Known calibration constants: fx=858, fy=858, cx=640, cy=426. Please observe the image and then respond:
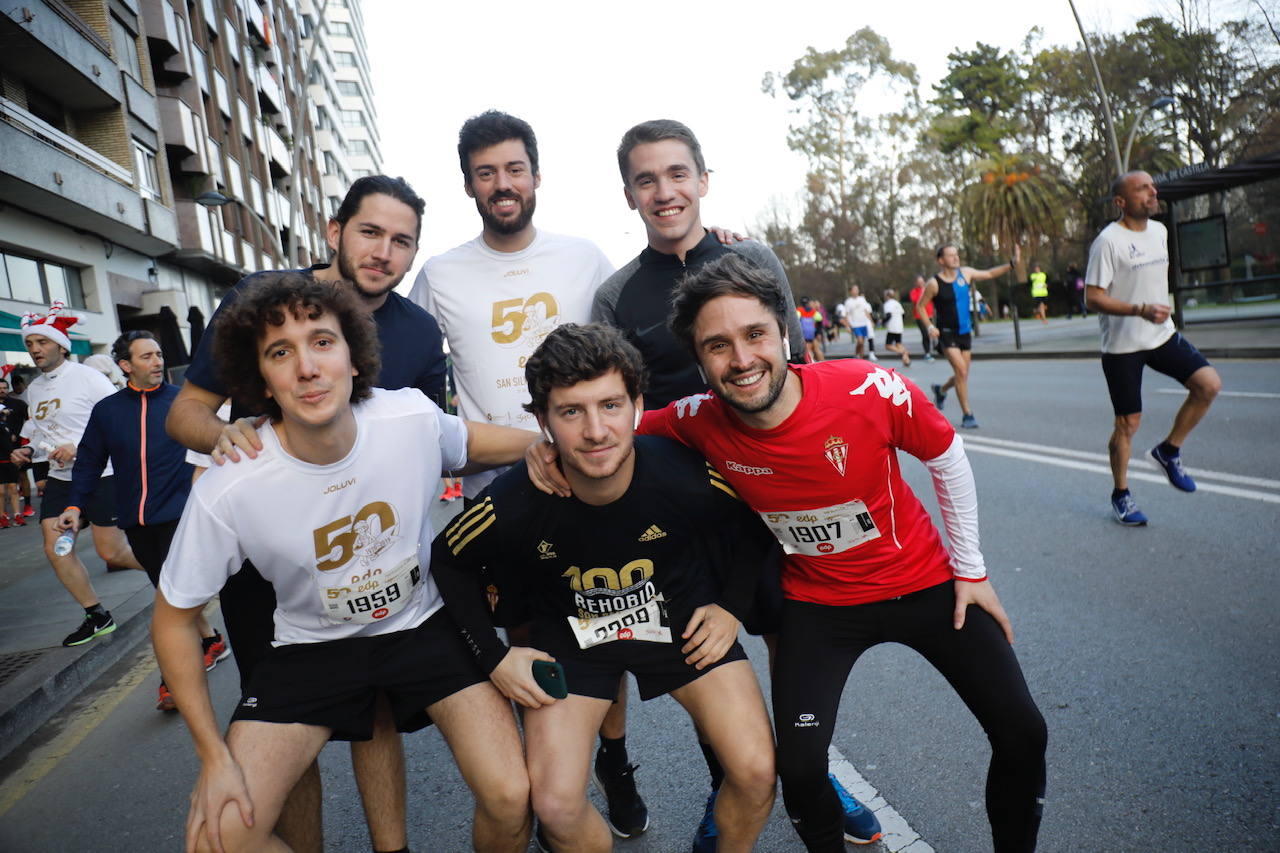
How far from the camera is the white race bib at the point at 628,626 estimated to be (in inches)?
110

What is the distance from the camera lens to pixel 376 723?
2850 millimetres

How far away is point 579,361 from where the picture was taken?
2.69m

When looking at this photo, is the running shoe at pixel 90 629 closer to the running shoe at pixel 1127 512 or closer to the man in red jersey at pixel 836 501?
the man in red jersey at pixel 836 501

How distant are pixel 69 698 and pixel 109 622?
0.96m

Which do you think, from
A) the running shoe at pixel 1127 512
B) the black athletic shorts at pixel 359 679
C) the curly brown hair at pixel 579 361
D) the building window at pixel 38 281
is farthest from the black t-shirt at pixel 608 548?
the building window at pixel 38 281

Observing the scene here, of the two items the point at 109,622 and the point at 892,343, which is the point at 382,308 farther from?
the point at 892,343

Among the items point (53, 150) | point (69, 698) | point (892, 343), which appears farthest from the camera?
point (892, 343)

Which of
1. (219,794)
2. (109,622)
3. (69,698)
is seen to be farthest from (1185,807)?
(109,622)

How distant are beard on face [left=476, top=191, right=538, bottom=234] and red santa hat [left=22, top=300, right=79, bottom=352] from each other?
531 cm

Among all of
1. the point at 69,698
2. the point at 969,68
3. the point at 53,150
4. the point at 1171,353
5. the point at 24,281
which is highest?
the point at 969,68

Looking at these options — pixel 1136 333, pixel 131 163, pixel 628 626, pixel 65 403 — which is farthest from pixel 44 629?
pixel 131 163

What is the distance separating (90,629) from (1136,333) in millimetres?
7387

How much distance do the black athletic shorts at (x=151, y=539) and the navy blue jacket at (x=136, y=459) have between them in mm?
39

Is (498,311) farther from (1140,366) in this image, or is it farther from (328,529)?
(1140,366)
